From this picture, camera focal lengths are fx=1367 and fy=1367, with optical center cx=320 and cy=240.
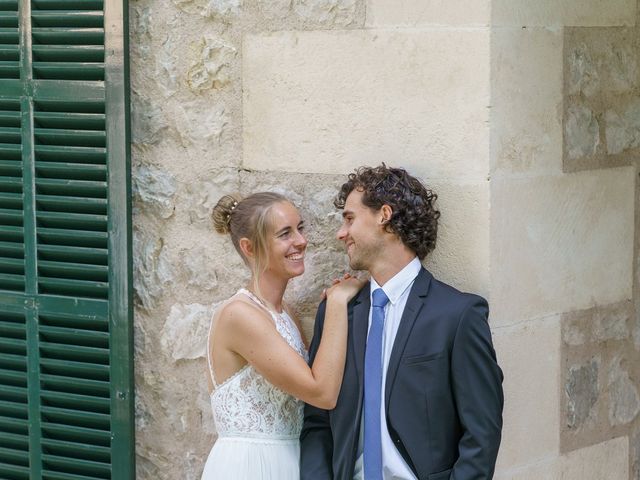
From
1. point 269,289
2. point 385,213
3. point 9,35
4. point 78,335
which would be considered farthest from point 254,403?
point 9,35

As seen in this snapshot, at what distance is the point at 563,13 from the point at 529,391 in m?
1.18

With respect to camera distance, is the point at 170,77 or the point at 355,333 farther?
the point at 170,77

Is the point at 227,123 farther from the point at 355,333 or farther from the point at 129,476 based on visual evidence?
the point at 129,476

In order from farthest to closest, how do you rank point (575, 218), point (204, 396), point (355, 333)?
point (204, 396) < point (575, 218) < point (355, 333)

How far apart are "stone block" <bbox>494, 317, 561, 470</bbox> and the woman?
51 cm

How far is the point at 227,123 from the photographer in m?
4.50

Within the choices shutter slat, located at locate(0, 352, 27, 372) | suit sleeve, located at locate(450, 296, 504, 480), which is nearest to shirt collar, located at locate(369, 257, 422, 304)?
suit sleeve, located at locate(450, 296, 504, 480)

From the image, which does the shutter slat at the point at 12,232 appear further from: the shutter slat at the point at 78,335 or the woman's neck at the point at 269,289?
the woman's neck at the point at 269,289

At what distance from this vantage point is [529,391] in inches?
167

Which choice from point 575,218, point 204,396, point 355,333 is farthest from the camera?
point 204,396

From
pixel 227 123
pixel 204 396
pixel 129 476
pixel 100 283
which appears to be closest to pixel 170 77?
pixel 227 123

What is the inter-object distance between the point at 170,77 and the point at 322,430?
130 centimetres

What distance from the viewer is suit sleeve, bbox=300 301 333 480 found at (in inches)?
162

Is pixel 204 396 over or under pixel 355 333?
under
